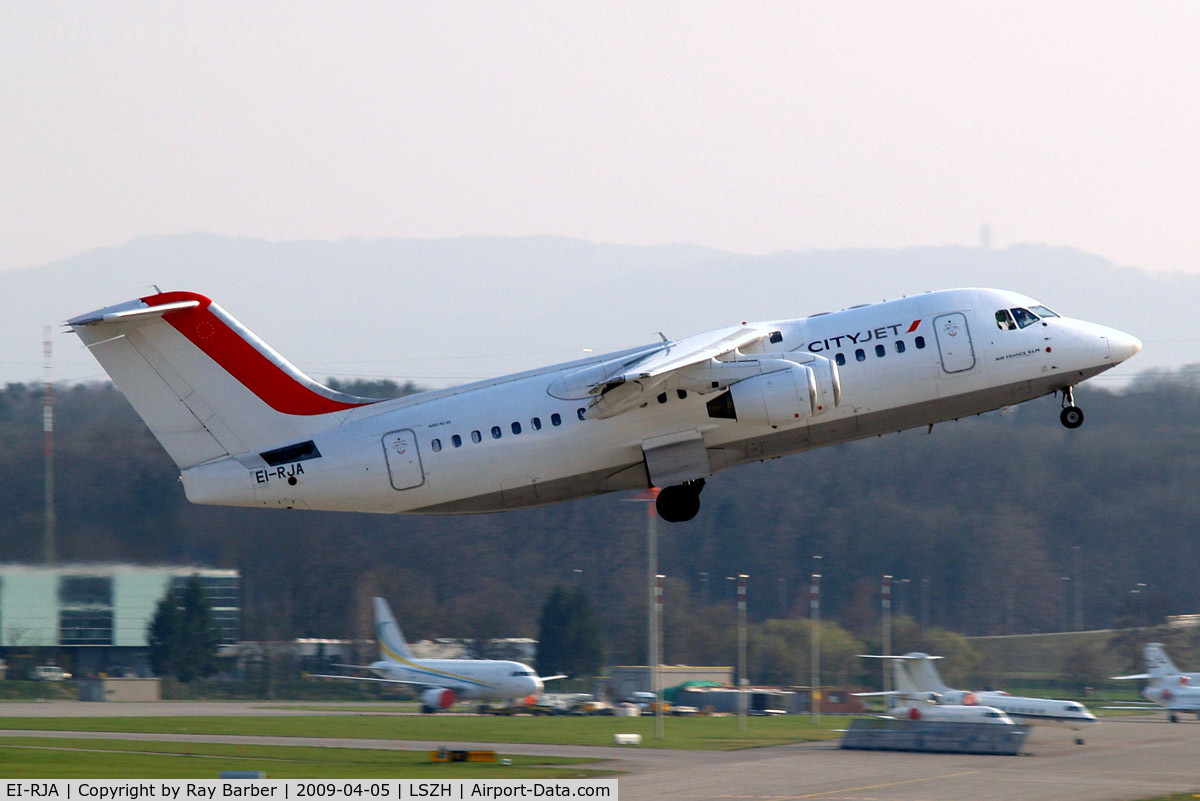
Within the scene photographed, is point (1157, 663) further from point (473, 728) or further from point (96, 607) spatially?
point (96, 607)

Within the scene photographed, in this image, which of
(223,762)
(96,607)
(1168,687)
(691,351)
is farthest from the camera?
(1168,687)

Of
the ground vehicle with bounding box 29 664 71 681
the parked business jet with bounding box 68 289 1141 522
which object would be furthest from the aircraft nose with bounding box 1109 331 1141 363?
the ground vehicle with bounding box 29 664 71 681

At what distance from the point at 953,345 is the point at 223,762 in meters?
14.9

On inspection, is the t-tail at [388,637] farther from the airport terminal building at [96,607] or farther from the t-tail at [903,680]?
the t-tail at [903,680]

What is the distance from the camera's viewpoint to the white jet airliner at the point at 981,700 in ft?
111

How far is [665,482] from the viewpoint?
17797 mm

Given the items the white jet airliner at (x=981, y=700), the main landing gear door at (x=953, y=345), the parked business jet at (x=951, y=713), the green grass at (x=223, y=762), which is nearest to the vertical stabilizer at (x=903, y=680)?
the white jet airliner at (x=981, y=700)

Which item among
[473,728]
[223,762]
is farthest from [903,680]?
[223,762]

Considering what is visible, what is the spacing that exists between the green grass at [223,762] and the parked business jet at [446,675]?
10368 millimetres

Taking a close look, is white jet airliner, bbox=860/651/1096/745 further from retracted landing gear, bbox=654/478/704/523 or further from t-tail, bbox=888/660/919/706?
retracted landing gear, bbox=654/478/704/523

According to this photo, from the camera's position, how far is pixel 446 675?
38938mm

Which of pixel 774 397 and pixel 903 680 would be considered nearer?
pixel 774 397

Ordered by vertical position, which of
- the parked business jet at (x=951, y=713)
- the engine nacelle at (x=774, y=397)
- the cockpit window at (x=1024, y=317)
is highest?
the cockpit window at (x=1024, y=317)

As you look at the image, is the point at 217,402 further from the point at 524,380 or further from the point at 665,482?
the point at 665,482
